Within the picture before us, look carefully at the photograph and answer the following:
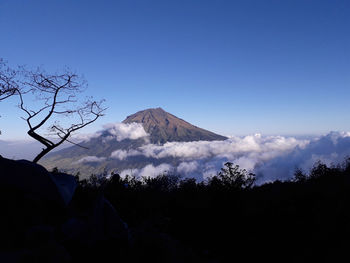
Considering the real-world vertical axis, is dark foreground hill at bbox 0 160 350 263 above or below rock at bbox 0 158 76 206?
below

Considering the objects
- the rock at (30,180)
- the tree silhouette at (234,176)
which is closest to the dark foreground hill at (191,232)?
the rock at (30,180)

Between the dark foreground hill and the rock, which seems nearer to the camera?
the dark foreground hill

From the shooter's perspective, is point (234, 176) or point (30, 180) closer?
point (30, 180)

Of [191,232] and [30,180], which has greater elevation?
[30,180]

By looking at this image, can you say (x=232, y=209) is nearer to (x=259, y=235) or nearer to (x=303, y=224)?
(x=259, y=235)

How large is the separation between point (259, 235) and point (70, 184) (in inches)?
327

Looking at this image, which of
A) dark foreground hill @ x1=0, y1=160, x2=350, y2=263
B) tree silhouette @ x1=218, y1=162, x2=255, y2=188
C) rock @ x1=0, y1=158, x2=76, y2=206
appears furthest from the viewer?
tree silhouette @ x1=218, y1=162, x2=255, y2=188

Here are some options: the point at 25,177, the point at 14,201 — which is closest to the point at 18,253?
the point at 14,201

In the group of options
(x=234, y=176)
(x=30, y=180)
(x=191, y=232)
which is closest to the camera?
(x=30, y=180)

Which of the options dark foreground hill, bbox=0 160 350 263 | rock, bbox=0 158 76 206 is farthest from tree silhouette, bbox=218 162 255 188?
rock, bbox=0 158 76 206

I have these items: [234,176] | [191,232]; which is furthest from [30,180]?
[234,176]

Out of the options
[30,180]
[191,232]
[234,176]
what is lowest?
[191,232]

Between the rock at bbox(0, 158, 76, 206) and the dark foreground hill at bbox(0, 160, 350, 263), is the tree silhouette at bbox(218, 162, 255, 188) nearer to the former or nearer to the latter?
the dark foreground hill at bbox(0, 160, 350, 263)

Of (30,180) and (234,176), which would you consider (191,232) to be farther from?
(234,176)
